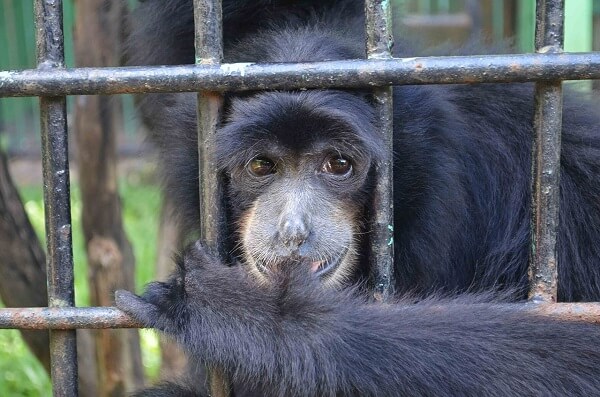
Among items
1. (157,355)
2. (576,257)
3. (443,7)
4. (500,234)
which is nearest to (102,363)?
(157,355)

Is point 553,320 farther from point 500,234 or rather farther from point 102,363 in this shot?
point 102,363

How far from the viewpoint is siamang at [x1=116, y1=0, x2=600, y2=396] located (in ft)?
8.34

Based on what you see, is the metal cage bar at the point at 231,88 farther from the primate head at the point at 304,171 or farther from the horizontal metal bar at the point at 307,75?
the primate head at the point at 304,171

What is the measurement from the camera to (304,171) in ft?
10.7

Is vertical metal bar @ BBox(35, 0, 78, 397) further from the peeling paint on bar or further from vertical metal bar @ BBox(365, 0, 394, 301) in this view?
vertical metal bar @ BBox(365, 0, 394, 301)

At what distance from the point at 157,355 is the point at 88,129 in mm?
2491

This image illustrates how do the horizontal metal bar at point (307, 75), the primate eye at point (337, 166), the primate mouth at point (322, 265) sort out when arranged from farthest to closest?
the primate eye at point (337, 166) < the primate mouth at point (322, 265) < the horizontal metal bar at point (307, 75)

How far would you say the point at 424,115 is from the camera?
3445 millimetres

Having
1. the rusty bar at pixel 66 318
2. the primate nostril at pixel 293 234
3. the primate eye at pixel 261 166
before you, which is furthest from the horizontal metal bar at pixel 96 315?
the primate eye at pixel 261 166

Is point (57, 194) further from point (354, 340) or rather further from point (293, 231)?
point (354, 340)

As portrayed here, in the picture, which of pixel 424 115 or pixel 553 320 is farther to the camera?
pixel 424 115

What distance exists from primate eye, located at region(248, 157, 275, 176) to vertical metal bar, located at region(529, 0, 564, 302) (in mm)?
1112

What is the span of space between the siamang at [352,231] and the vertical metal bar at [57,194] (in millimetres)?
256

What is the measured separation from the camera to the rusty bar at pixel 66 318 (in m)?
2.63
